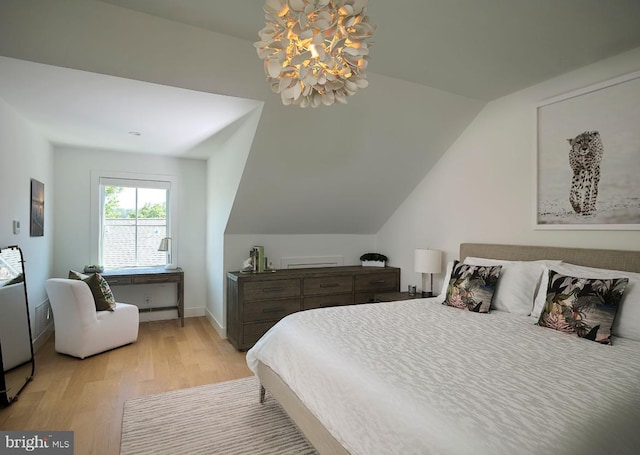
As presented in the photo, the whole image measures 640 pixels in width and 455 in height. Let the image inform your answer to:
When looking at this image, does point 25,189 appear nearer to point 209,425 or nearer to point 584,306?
point 209,425

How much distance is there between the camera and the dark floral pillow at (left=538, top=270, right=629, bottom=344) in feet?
6.49

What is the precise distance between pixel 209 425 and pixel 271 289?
162cm

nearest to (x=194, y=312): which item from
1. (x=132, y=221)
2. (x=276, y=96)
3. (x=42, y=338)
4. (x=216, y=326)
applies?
(x=216, y=326)

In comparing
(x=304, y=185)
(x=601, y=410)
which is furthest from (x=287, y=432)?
(x=304, y=185)

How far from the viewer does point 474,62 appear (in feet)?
8.40

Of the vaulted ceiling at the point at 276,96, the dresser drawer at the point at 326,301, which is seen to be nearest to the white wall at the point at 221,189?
the vaulted ceiling at the point at 276,96

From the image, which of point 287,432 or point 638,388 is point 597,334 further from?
point 287,432

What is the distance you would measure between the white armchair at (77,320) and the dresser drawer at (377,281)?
2669 millimetres

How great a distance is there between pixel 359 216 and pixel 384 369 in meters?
3.01

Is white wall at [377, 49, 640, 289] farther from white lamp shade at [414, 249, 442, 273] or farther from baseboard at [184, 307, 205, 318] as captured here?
baseboard at [184, 307, 205, 318]

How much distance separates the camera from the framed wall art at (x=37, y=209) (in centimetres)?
346

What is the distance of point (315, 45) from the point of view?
1.41 m

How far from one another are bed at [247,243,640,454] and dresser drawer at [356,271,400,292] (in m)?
1.62

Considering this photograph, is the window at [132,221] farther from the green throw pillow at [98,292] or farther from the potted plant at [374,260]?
the potted plant at [374,260]
